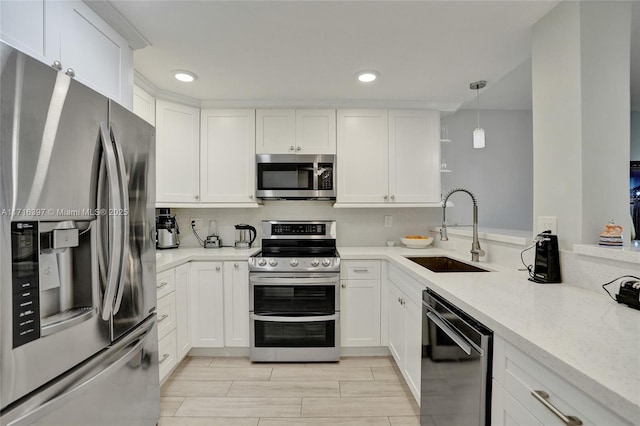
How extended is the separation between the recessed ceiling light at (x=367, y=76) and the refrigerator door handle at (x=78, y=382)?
2.20 metres

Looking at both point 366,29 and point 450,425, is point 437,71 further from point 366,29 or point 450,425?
point 450,425

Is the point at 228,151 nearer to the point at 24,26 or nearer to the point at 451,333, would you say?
the point at 24,26

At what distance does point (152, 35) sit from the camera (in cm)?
171

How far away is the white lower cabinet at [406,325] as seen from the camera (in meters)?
1.73

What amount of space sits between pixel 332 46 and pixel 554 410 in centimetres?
199

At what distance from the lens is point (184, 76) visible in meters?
2.22

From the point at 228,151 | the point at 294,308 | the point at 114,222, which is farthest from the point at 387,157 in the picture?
the point at 114,222

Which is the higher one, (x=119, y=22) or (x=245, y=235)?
(x=119, y=22)

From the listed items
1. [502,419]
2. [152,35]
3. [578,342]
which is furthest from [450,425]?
[152,35]

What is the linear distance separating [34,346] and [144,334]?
628 millimetres

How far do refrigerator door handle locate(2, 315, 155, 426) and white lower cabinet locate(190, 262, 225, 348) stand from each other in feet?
3.09

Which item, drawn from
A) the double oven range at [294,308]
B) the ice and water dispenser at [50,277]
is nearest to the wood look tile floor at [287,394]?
the double oven range at [294,308]

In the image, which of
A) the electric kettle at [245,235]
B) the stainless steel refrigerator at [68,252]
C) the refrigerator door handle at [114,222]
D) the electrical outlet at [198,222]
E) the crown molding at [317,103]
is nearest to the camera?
the stainless steel refrigerator at [68,252]

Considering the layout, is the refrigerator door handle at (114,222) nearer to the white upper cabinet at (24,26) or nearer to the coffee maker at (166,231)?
the white upper cabinet at (24,26)
